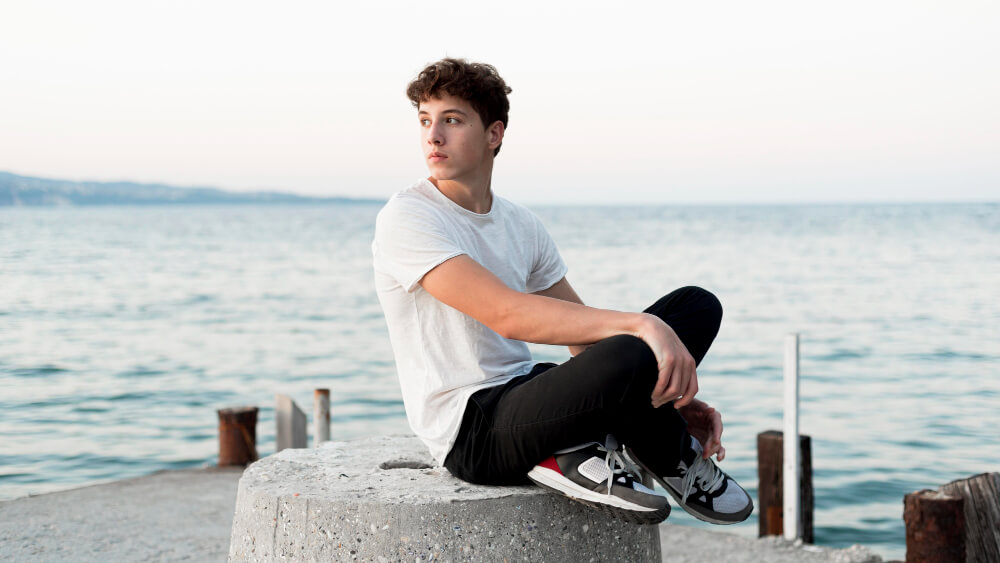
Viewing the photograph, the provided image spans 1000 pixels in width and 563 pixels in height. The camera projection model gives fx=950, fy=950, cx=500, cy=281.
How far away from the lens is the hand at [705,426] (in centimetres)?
346

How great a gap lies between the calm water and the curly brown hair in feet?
21.3

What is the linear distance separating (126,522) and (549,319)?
4887mm

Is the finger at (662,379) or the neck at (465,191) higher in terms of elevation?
the neck at (465,191)

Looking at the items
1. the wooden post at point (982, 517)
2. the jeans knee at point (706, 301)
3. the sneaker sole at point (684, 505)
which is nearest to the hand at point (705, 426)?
the sneaker sole at point (684, 505)

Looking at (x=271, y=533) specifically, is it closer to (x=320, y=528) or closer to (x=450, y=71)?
(x=320, y=528)

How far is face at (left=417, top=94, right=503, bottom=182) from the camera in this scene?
11.4 feet

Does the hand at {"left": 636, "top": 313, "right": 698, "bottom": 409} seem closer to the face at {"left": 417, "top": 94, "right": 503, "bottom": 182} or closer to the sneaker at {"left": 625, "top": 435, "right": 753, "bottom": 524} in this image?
the sneaker at {"left": 625, "top": 435, "right": 753, "bottom": 524}

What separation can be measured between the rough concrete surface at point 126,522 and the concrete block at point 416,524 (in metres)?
2.92

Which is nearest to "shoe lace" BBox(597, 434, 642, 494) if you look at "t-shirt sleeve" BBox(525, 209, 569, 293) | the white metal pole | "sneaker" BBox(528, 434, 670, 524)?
"sneaker" BBox(528, 434, 670, 524)

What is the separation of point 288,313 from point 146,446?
1586 centimetres

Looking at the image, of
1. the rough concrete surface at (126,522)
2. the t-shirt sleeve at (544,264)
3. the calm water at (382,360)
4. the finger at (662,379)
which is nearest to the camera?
the finger at (662,379)

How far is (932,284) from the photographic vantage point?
111 ft

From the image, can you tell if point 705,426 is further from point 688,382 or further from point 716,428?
point 688,382

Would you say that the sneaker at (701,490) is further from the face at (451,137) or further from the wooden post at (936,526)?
the wooden post at (936,526)
